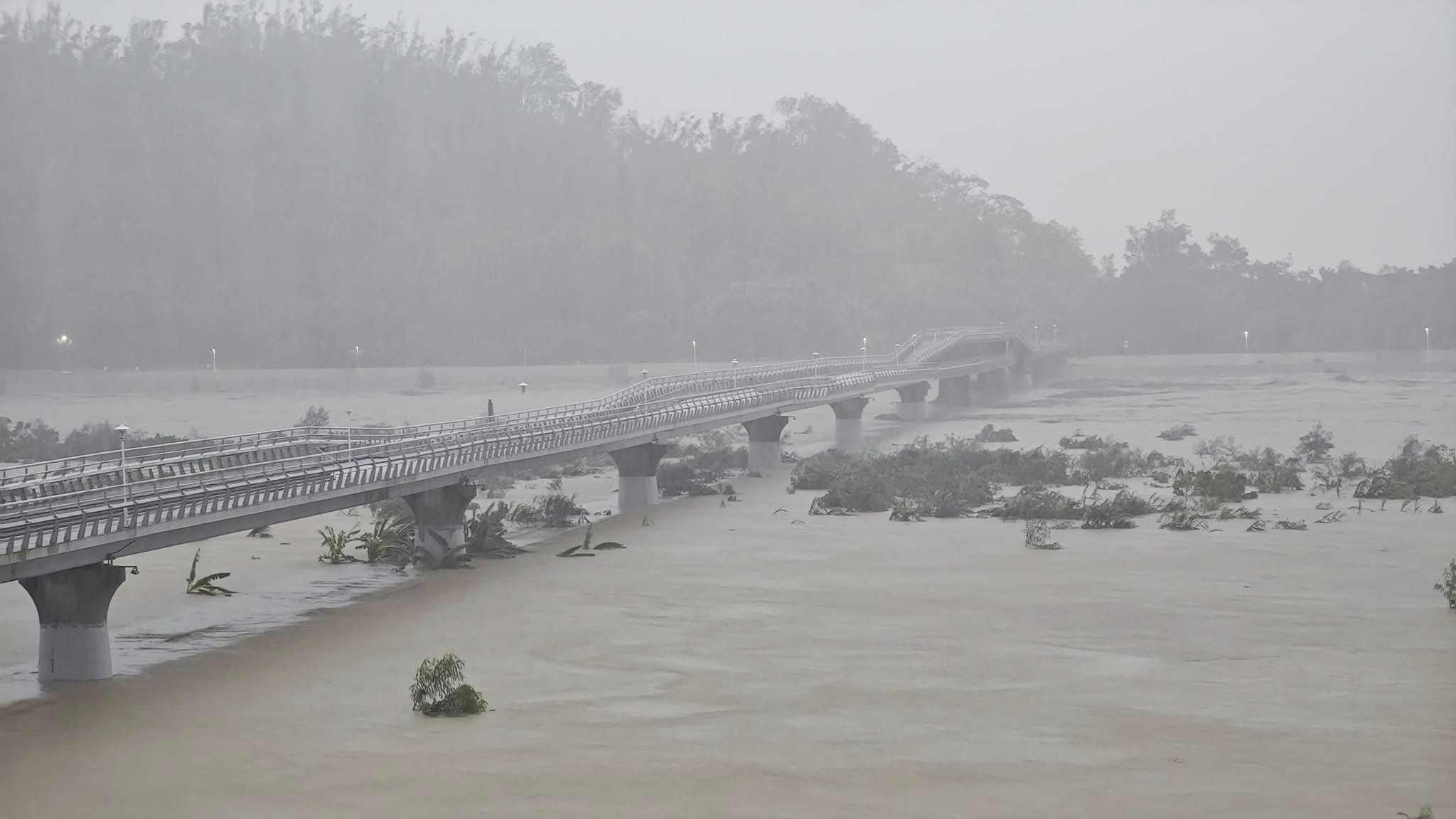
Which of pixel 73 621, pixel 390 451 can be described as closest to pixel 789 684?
pixel 73 621

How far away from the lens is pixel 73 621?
23.5m

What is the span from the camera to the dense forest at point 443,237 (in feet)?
448

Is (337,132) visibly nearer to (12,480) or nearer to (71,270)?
(71,270)

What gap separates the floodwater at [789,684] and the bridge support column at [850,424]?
34854 millimetres

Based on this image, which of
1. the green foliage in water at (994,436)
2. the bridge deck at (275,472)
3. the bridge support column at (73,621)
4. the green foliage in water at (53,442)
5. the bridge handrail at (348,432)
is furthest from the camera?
the green foliage in water at (994,436)

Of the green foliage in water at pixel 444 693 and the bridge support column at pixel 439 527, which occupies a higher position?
the bridge support column at pixel 439 527

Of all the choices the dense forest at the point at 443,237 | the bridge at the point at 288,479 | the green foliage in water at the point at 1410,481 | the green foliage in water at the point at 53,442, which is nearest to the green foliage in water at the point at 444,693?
the bridge at the point at 288,479

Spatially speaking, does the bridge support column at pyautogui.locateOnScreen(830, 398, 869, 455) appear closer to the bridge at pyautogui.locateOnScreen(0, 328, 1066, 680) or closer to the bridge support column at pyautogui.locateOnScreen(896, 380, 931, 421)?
the bridge at pyautogui.locateOnScreen(0, 328, 1066, 680)

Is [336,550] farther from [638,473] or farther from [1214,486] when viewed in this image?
[1214,486]

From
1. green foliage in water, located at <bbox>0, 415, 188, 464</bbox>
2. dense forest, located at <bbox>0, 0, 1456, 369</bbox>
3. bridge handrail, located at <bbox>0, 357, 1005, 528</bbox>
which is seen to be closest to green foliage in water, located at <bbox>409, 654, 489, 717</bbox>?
bridge handrail, located at <bbox>0, 357, 1005, 528</bbox>

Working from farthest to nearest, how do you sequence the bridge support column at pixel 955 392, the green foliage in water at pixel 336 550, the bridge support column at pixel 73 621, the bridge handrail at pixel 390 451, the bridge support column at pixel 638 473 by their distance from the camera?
the bridge support column at pixel 955 392, the bridge support column at pixel 638 473, the green foliage in water at pixel 336 550, the bridge handrail at pixel 390 451, the bridge support column at pixel 73 621

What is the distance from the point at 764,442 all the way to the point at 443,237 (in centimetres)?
9216

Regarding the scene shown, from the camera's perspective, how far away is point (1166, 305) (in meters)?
181

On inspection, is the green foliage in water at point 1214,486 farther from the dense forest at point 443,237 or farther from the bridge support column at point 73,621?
the dense forest at point 443,237
